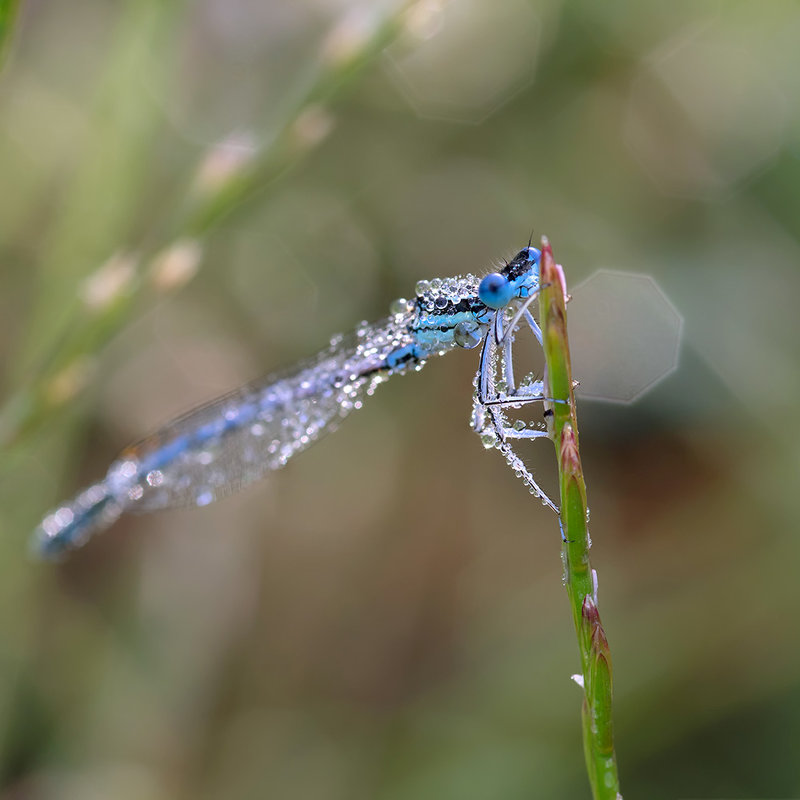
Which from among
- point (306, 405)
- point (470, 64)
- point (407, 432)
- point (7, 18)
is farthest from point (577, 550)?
point (470, 64)

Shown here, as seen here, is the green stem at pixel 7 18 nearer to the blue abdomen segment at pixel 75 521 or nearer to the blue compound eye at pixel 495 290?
the blue compound eye at pixel 495 290

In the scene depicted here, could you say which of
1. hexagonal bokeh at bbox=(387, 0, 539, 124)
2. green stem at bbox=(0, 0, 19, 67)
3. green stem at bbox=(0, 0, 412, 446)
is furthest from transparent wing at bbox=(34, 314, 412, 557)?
hexagonal bokeh at bbox=(387, 0, 539, 124)

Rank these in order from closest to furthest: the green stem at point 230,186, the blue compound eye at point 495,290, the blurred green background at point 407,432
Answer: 1. the green stem at point 230,186
2. the blue compound eye at point 495,290
3. the blurred green background at point 407,432

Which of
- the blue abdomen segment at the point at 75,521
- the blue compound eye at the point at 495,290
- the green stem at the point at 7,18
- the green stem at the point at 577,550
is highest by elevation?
Answer: the green stem at the point at 7,18

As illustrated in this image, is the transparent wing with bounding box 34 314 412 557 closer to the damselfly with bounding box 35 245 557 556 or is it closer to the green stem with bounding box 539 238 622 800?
the damselfly with bounding box 35 245 557 556

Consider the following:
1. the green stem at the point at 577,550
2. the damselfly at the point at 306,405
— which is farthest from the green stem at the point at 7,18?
the damselfly at the point at 306,405

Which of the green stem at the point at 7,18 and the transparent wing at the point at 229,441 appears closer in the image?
the green stem at the point at 7,18

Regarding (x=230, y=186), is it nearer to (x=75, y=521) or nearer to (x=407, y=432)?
(x=75, y=521)

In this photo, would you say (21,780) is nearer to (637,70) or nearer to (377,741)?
(377,741)
